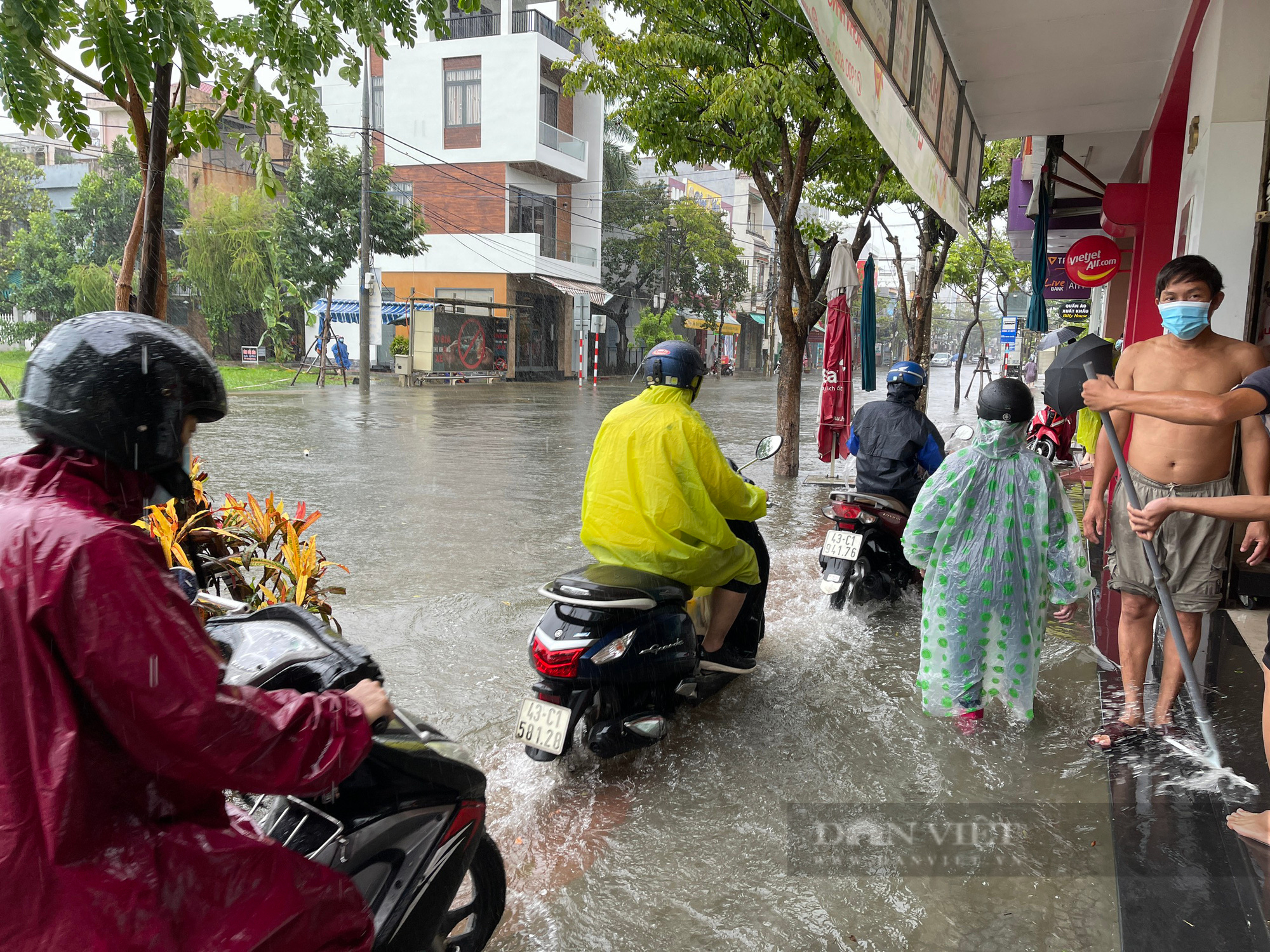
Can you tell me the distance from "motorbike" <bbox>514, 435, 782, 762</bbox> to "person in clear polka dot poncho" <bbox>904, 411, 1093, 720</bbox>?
1089mm

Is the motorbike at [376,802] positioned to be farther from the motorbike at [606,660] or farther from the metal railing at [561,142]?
the metal railing at [561,142]

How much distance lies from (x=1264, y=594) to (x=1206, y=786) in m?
2.17

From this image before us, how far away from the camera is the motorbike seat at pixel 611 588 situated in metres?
3.23

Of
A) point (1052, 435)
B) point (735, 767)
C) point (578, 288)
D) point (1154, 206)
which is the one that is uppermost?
point (578, 288)

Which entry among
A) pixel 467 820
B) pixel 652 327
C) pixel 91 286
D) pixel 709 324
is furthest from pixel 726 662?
pixel 709 324

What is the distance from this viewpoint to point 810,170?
11523mm

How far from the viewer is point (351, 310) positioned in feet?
113

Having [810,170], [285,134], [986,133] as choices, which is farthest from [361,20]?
[810,170]

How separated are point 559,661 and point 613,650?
199 millimetres

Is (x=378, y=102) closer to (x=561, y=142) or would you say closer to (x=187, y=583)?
(x=561, y=142)

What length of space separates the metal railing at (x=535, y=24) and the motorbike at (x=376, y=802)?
33.0m

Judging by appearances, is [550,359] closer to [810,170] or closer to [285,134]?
[810,170]

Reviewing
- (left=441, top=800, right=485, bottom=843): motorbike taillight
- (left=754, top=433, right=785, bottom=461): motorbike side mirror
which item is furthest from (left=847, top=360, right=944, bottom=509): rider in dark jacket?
(left=441, top=800, right=485, bottom=843): motorbike taillight

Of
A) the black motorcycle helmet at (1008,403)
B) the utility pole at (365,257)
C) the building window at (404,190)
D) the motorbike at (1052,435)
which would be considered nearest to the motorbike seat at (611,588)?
the black motorcycle helmet at (1008,403)
